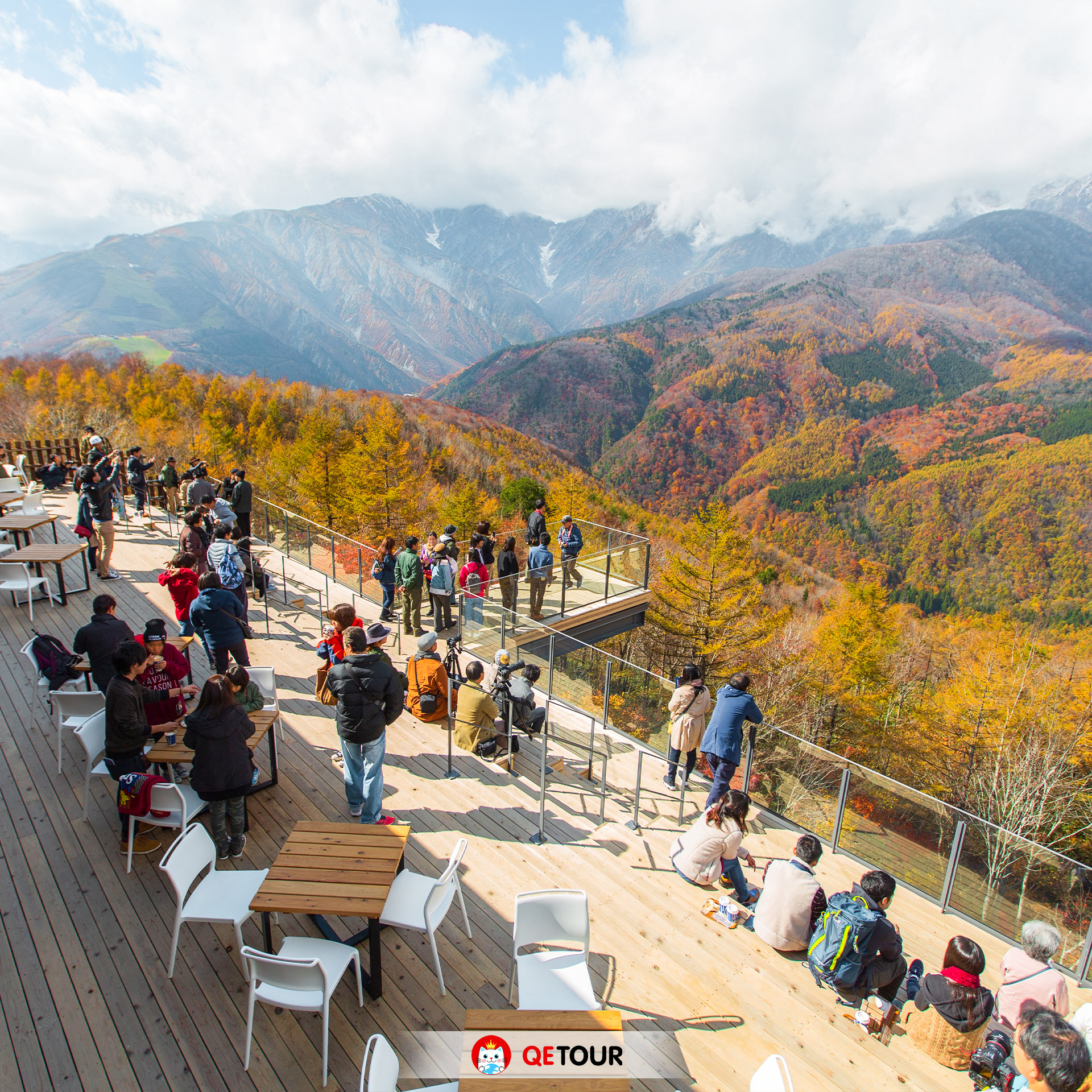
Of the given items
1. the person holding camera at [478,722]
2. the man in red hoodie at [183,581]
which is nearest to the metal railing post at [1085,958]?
the person holding camera at [478,722]

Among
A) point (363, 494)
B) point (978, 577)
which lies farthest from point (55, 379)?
point (978, 577)

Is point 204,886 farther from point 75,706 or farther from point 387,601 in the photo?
point 387,601

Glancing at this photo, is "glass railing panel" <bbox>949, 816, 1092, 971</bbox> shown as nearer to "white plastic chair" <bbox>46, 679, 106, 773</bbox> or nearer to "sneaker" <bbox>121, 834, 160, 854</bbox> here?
"sneaker" <bbox>121, 834, 160, 854</bbox>

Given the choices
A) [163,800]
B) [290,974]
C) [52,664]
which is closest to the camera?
[290,974]

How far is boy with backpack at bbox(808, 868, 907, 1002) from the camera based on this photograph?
4.01 meters

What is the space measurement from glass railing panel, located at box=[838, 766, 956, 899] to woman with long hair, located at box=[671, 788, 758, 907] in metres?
1.39

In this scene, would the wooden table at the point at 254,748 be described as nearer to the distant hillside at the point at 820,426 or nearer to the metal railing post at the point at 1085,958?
the metal railing post at the point at 1085,958

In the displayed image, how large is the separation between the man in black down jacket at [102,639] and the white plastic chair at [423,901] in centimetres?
328

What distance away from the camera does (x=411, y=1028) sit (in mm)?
3682

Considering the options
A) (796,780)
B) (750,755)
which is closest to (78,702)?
(750,755)

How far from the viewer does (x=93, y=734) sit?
504 cm

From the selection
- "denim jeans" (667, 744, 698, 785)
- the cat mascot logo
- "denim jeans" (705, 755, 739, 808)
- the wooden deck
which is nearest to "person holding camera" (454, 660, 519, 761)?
the wooden deck

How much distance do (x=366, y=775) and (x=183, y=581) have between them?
11.7 feet

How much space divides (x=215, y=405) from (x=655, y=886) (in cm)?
6882
